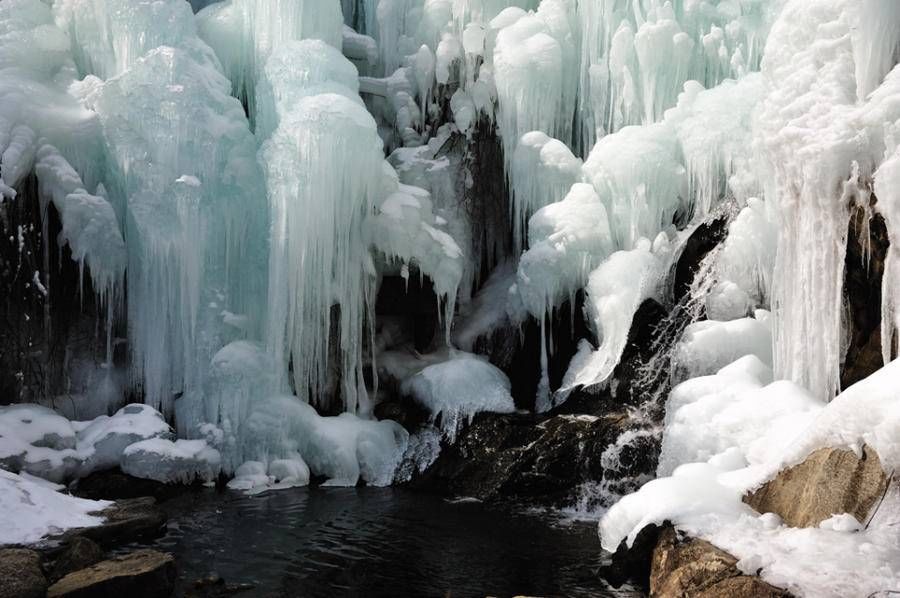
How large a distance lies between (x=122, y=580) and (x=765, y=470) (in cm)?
531

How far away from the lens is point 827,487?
5809 millimetres

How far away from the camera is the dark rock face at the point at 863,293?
25.0ft

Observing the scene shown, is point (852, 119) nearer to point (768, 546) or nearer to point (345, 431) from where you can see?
point (768, 546)

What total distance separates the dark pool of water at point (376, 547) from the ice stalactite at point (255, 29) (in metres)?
7.63

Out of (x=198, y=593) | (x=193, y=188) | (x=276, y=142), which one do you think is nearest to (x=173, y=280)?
(x=193, y=188)

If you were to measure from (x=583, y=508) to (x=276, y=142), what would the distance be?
7.24m

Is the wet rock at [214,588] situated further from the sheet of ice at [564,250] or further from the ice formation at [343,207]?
the sheet of ice at [564,250]

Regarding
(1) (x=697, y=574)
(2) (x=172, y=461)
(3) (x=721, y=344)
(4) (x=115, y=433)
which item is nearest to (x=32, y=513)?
(2) (x=172, y=461)

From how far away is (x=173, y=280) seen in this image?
12.9 metres

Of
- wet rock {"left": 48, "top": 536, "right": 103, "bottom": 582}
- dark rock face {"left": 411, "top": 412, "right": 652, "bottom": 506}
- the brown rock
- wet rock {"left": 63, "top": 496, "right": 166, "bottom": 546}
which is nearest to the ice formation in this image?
dark rock face {"left": 411, "top": 412, "right": 652, "bottom": 506}

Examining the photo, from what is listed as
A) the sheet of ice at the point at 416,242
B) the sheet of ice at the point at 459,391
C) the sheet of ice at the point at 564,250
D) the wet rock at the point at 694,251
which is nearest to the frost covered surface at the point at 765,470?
the wet rock at the point at 694,251

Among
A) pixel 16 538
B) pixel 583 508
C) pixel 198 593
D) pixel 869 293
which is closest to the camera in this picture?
pixel 198 593

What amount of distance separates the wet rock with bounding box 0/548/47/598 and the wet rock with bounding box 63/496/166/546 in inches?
35.2

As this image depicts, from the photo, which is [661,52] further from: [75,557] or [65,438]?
[75,557]
